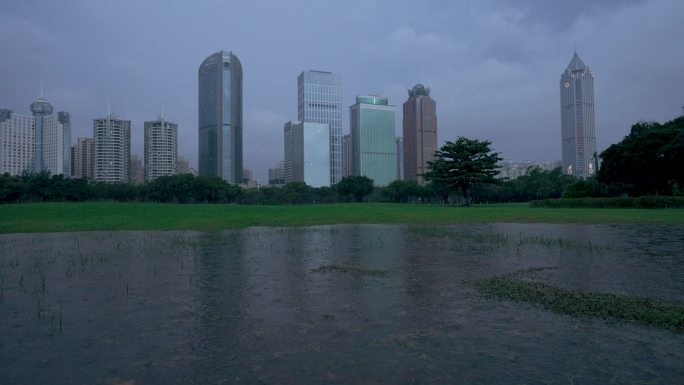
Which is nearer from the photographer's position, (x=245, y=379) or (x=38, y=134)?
(x=245, y=379)

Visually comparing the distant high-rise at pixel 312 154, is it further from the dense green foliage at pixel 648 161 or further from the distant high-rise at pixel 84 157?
the dense green foliage at pixel 648 161

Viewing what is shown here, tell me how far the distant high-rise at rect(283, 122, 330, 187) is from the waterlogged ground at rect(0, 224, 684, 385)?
572 feet

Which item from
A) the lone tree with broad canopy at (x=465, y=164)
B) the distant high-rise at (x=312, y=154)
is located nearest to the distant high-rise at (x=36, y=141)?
the distant high-rise at (x=312, y=154)

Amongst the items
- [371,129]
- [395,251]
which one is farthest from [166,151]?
[395,251]

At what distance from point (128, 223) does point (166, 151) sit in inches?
5486

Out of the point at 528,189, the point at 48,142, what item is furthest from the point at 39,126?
the point at 528,189

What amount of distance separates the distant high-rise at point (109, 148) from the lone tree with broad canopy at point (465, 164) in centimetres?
13152

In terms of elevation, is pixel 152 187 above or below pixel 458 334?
above

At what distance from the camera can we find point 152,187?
297 ft

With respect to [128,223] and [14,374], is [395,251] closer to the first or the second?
[14,374]

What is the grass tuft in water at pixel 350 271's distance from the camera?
9.54 m

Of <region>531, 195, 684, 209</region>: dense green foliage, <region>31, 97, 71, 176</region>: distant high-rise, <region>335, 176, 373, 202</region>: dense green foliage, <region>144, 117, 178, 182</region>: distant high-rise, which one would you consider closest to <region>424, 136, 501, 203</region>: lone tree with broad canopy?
<region>531, 195, 684, 209</region>: dense green foliage

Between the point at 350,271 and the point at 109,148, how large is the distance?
16337cm

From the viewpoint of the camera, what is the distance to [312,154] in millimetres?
186750
